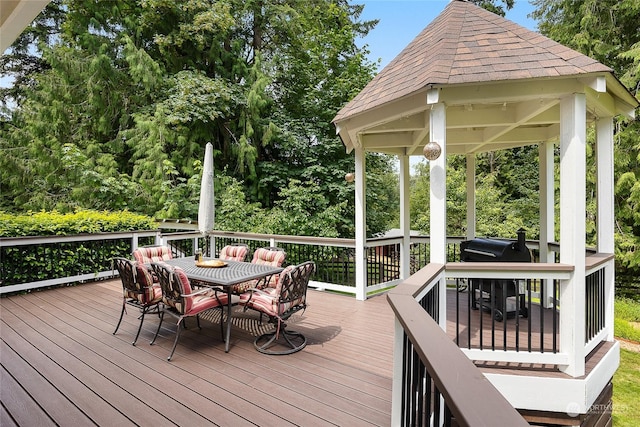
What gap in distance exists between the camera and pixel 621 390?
585 centimetres

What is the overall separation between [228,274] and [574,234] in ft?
12.5

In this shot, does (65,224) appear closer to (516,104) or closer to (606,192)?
(516,104)

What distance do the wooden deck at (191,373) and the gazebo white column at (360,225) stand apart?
84 centimetres

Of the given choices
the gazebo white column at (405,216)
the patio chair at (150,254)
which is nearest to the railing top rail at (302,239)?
the gazebo white column at (405,216)

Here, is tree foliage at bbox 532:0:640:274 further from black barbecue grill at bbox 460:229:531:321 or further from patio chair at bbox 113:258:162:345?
patio chair at bbox 113:258:162:345

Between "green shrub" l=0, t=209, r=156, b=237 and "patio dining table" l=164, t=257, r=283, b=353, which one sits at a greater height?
"green shrub" l=0, t=209, r=156, b=237

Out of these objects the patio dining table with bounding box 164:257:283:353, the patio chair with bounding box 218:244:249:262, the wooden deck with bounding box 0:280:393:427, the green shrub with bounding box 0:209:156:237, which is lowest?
the wooden deck with bounding box 0:280:393:427

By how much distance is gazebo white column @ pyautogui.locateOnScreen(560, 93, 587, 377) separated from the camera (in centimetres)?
334

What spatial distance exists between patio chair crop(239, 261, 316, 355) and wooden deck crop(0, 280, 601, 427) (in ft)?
0.52

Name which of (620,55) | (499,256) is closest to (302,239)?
(499,256)

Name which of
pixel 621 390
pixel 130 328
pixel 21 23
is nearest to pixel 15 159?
pixel 130 328

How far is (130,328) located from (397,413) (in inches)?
153

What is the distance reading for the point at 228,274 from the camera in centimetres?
434

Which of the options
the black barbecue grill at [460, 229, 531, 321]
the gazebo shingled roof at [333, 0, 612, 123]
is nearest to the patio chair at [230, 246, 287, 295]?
the gazebo shingled roof at [333, 0, 612, 123]
